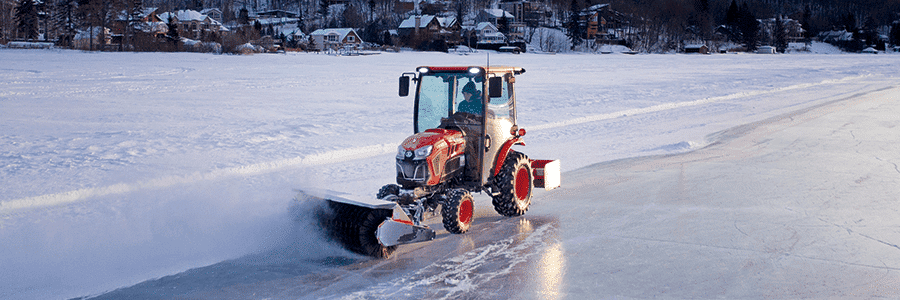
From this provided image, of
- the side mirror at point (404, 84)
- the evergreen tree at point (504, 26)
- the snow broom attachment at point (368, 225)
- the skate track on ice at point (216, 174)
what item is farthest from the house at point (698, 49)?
the snow broom attachment at point (368, 225)

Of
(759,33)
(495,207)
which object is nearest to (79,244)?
(495,207)

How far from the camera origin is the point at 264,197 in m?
6.64

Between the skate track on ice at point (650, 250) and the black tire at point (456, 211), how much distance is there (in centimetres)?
12

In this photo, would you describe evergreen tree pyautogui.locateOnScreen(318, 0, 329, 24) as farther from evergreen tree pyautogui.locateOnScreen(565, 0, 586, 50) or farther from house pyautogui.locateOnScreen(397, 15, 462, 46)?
evergreen tree pyautogui.locateOnScreen(565, 0, 586, 50)

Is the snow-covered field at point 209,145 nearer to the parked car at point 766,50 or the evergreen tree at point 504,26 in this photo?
the parked car at point 766,50

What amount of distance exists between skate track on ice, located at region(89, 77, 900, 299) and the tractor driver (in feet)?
3.70

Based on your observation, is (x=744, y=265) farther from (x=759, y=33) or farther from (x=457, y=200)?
(x=759, y=33)

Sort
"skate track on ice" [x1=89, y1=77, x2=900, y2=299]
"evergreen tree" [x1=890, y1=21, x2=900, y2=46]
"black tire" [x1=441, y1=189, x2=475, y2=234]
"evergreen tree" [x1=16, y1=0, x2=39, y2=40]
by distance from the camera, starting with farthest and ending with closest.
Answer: "evergreen tree" [x1=890, y1=21, x2=900, y2=46] → "evergreen tree" [x1=16, y1=0, x2=39, y2=40] → "black tire" [x1=441, y1=189, x2=475, y2=234] → "skate track on ice" [x1=89, y1=77, x2=900, y2=299]

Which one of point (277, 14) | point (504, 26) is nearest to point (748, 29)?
point (504, 26)

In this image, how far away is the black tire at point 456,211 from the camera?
20.7 ft

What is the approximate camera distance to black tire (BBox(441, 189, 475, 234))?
20.7 feet

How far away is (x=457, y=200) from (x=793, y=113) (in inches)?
558

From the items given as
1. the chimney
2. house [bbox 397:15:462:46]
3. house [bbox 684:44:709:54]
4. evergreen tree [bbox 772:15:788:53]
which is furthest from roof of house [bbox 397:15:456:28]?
evergreen tree [bbox 772:15:788:53]

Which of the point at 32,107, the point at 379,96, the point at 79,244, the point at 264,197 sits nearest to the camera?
the point at 79,244
